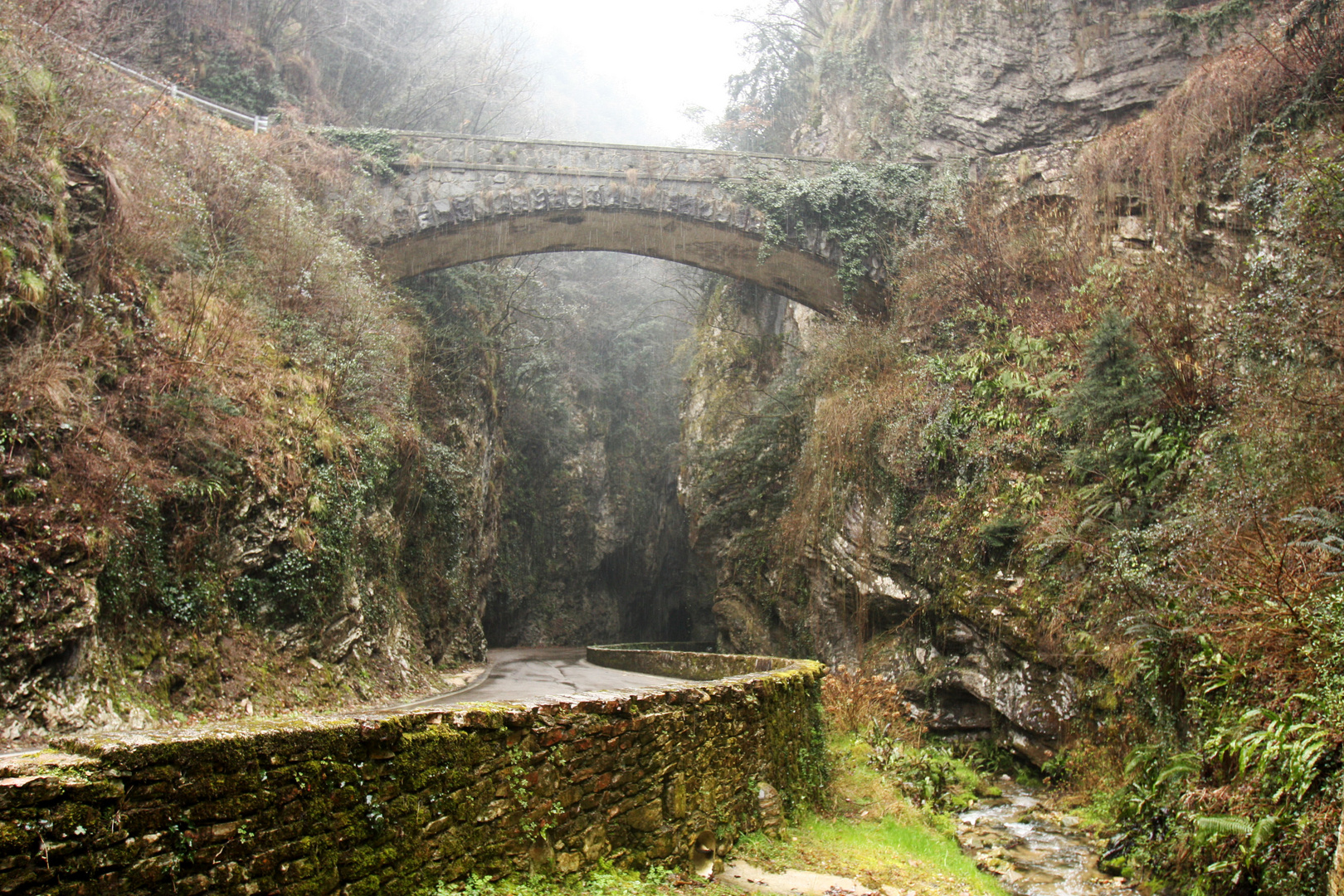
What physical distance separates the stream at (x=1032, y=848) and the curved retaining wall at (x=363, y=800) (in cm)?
374

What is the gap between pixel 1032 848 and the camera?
868 centimetres

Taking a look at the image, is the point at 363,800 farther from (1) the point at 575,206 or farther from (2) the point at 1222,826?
(1) the point at 575,206

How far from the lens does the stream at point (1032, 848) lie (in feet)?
24.5

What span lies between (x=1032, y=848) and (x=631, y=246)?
15560 mm

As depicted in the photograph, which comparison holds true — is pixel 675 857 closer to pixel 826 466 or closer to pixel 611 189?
pixel 826 466

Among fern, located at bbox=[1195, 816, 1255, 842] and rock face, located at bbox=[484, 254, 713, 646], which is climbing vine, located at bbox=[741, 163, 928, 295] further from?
fern, located at bbox=[1195, 816, 1255, 842]

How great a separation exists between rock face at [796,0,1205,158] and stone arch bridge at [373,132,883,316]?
280 cm

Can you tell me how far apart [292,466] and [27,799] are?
8379 millimetres

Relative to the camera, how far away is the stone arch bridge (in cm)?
1852

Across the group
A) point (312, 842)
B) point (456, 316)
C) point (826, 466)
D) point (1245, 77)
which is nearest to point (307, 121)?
point (456, 316)

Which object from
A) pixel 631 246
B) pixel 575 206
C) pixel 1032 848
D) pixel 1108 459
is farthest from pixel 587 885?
pixel 631 246

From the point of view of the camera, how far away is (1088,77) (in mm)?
18406

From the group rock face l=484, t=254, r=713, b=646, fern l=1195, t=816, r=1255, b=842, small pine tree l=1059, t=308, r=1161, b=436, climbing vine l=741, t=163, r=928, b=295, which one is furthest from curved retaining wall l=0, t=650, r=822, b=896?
rock face l=484, t=254, r=713, b=646

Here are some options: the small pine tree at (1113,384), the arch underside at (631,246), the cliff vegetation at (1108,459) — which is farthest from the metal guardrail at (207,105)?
the small pine tree at (1113,384)
